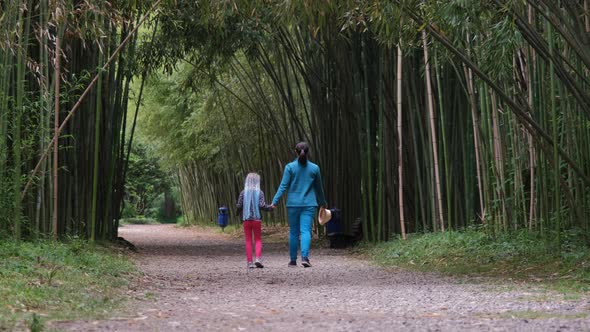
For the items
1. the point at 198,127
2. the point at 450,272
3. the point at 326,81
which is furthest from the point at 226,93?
the point at 450,272

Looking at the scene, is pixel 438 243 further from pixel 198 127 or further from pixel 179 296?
pixel 198 127

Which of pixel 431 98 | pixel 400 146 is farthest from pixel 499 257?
pixel 400 146

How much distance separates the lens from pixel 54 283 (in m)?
5.46

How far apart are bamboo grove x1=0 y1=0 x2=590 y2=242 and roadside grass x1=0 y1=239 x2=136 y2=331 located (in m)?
0.66

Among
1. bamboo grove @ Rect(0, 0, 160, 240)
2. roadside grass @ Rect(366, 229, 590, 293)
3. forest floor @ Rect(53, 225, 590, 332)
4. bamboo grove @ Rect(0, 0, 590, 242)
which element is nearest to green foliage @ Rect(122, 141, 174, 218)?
bamboo grove @ Rect(0, 0, 590, 242)

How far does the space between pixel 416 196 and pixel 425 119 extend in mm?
911

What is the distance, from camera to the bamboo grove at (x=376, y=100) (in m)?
6.76

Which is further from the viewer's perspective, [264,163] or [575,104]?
[264,163]

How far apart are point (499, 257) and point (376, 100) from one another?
12.2 feet

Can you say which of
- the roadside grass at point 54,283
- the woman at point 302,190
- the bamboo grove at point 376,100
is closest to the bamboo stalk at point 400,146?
the bamboo grove at point 376,100

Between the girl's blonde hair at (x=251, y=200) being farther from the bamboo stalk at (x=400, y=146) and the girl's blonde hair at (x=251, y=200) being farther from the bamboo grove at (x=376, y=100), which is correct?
the bamboo stalk at (x=400, y=146)

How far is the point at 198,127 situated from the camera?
18.1m

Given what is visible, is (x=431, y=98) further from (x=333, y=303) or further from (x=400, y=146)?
(x=333, y=303)

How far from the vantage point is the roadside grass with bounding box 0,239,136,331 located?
166 inches
